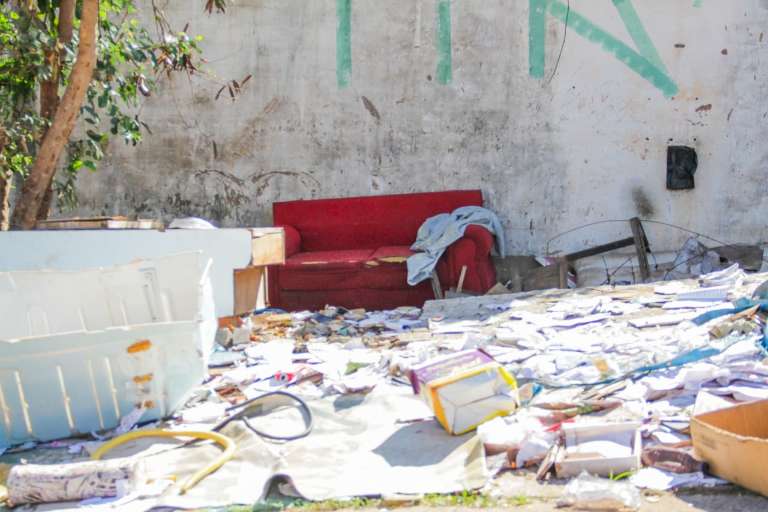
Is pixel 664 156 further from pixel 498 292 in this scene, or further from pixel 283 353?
pixel 283 353

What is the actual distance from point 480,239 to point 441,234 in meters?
0.35

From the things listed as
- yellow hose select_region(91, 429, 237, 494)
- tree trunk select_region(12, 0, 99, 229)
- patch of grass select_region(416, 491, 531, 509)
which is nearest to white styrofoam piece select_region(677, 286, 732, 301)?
patch of grass select_region(416, 491, 531, 509)

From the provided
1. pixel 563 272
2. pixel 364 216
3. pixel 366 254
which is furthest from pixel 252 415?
pixel 563 272

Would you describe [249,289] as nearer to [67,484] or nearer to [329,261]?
[329,261]

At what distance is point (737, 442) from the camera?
246cm

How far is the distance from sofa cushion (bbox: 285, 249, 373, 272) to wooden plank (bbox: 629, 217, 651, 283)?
7.75 ft

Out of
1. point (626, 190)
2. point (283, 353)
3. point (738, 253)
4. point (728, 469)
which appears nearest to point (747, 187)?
point (738, 253)

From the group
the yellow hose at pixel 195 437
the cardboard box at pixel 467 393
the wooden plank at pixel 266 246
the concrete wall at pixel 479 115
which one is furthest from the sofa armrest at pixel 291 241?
the cardboard box at pixel 467 393

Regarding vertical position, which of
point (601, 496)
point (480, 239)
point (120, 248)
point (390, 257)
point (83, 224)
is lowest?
point (601, 496)

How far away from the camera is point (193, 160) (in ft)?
25.5

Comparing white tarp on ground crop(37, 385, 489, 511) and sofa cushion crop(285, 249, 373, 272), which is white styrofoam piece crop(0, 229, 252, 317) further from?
white tarp on ground crop(37, 385, 489, 511)

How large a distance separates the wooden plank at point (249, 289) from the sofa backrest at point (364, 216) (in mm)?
1695

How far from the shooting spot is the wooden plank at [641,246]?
7.27 metres

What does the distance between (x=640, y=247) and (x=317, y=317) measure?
305 centimetres
